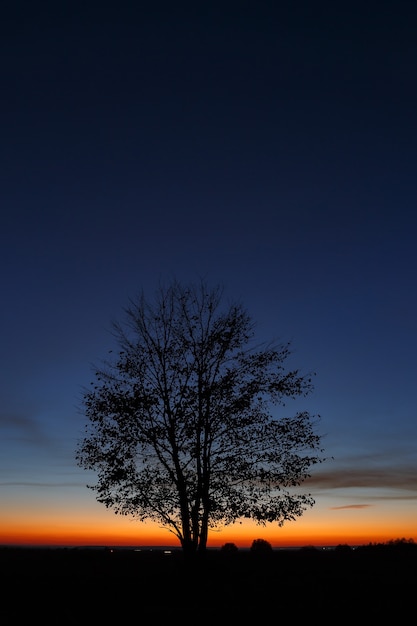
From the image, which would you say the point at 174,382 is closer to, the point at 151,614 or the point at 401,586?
the point at 151,614

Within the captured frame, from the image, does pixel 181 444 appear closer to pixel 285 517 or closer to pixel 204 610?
pixel 285 517

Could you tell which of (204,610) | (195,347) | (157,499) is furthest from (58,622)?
(195,347)

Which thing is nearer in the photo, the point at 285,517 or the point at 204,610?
the point at 204,610

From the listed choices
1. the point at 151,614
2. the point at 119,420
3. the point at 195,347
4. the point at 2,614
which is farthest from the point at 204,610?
the point at 195,347

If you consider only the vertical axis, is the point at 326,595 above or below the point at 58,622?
above

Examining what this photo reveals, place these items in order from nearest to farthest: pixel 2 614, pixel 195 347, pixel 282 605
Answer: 1. pixel 2 614
2. pixel 282 605
3. pixel 195 347

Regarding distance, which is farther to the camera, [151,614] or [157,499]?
[157,499]

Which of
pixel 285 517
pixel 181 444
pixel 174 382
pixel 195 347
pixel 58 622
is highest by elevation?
pixel 195 347

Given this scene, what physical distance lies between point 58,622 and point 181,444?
10702 millimetres

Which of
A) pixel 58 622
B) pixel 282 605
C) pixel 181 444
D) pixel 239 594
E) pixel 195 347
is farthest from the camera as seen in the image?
pixel 195 347

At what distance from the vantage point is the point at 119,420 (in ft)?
90.2

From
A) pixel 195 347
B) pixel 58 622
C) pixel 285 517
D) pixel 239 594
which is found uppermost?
pixel 195 347

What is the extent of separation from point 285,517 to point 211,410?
5979 millimetres

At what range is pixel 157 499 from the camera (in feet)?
88.3
